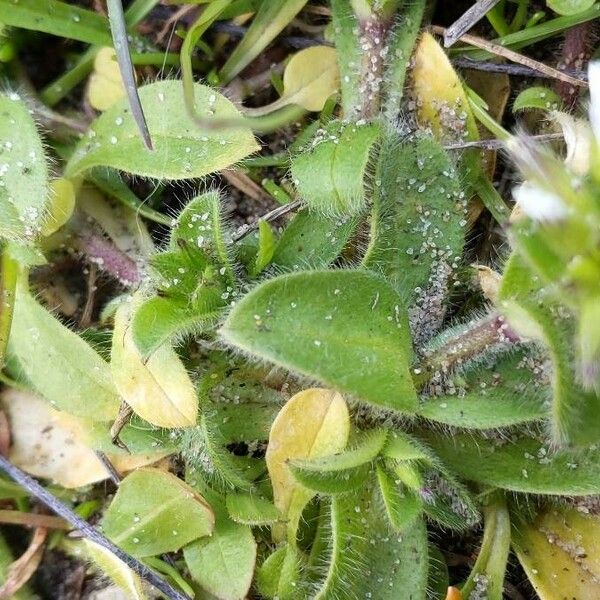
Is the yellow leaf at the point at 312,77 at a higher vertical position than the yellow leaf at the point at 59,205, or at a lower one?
higher

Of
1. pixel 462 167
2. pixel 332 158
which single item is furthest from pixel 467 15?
pixel 332 158

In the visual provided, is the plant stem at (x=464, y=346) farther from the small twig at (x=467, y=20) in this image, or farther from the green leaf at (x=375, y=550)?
the small twig at (x=467, y=20)

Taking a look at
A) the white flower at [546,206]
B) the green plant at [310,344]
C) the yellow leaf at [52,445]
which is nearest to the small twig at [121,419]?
the green plant at [310,344]

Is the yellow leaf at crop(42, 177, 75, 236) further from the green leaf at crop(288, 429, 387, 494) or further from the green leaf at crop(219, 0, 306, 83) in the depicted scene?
the green leaf at crop(288, 429, 387, 494)

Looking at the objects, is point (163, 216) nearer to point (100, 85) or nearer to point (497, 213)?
point (100, 85)

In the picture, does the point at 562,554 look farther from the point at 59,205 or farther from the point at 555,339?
the point at 59,205

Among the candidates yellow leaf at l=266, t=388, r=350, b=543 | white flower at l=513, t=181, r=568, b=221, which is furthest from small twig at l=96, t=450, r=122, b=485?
white flower at l=513, t=181, r=568, b=221

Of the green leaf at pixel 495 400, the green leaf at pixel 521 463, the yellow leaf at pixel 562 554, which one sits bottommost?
the yellow leaf at pixel 562 554
